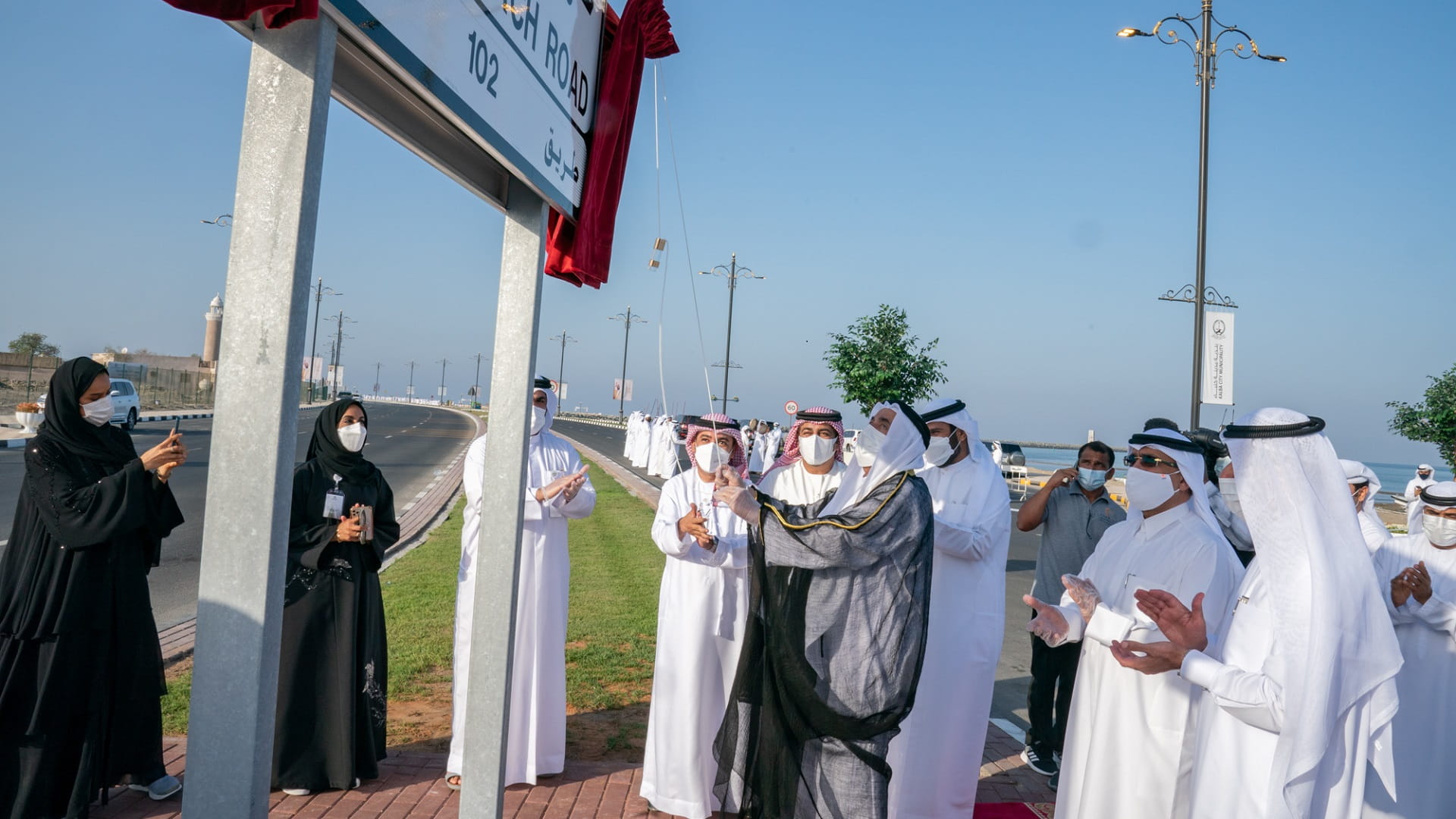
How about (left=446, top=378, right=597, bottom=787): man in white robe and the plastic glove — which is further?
(left=446, top=378, right=597, bottom=787): man in white robe

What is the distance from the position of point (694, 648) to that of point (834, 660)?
124 centimetres

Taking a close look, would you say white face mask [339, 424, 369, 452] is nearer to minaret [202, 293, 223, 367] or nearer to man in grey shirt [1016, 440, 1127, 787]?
man in grey shirt [1016, 440, 1127, 787]

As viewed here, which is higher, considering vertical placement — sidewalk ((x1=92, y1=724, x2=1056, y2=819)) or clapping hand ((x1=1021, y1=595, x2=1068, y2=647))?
clapping hand ((x1=1021, y1=595, x2=1068, y2=647))

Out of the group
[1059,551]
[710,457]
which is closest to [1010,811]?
[1059,551]

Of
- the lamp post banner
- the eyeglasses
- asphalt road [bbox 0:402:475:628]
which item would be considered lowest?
asphalt road [bbox 0:402:475:628]

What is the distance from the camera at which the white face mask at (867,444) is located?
4746 millimetres

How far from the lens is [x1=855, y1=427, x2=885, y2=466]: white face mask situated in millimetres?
4746

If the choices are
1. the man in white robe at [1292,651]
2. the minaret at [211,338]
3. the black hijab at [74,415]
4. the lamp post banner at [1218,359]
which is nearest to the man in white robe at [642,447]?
the lamp post banner at [1218,359]

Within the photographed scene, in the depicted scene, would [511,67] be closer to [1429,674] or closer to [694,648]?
[694,648]

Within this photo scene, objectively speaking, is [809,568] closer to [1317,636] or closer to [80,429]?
[1317,636]

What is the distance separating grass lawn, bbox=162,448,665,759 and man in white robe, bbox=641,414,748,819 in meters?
0.91

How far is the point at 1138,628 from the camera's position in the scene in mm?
3570

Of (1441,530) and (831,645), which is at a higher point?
(1441,530)

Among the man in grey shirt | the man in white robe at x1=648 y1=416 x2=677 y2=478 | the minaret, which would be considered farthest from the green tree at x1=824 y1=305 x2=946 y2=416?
the minaret
